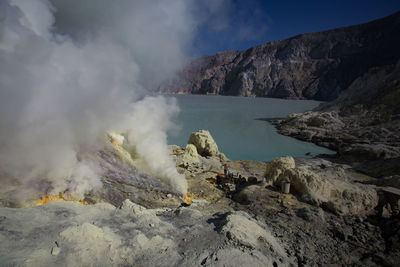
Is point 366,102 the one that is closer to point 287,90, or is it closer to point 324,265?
point 324,265

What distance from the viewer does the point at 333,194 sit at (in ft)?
24.7

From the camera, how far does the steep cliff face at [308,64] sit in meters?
96.7

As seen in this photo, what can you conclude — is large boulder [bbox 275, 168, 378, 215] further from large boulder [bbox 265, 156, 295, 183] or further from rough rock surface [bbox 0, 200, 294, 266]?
rough rock surface [bbox 0, 200, 294, 266]

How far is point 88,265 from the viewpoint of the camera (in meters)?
2.91

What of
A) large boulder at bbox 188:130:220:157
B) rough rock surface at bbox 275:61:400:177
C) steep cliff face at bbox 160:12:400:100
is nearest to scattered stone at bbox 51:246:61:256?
large boulder at bbox 188:130:220:157

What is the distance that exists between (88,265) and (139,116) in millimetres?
5885

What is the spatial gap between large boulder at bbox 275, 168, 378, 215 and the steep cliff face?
7933 cm

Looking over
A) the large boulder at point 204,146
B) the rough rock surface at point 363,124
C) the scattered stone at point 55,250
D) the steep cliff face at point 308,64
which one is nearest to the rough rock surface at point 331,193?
the scattered stone at point 55,250

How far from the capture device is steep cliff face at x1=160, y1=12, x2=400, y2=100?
317 feet

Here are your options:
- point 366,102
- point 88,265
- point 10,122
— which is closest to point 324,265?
point 88,265

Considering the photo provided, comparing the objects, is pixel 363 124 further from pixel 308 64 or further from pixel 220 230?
pixel 308 64

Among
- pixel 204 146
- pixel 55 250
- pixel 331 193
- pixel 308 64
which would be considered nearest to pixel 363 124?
pixel 204 146

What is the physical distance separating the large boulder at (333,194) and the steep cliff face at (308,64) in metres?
79.3

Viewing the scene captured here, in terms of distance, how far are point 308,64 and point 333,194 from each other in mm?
122683
